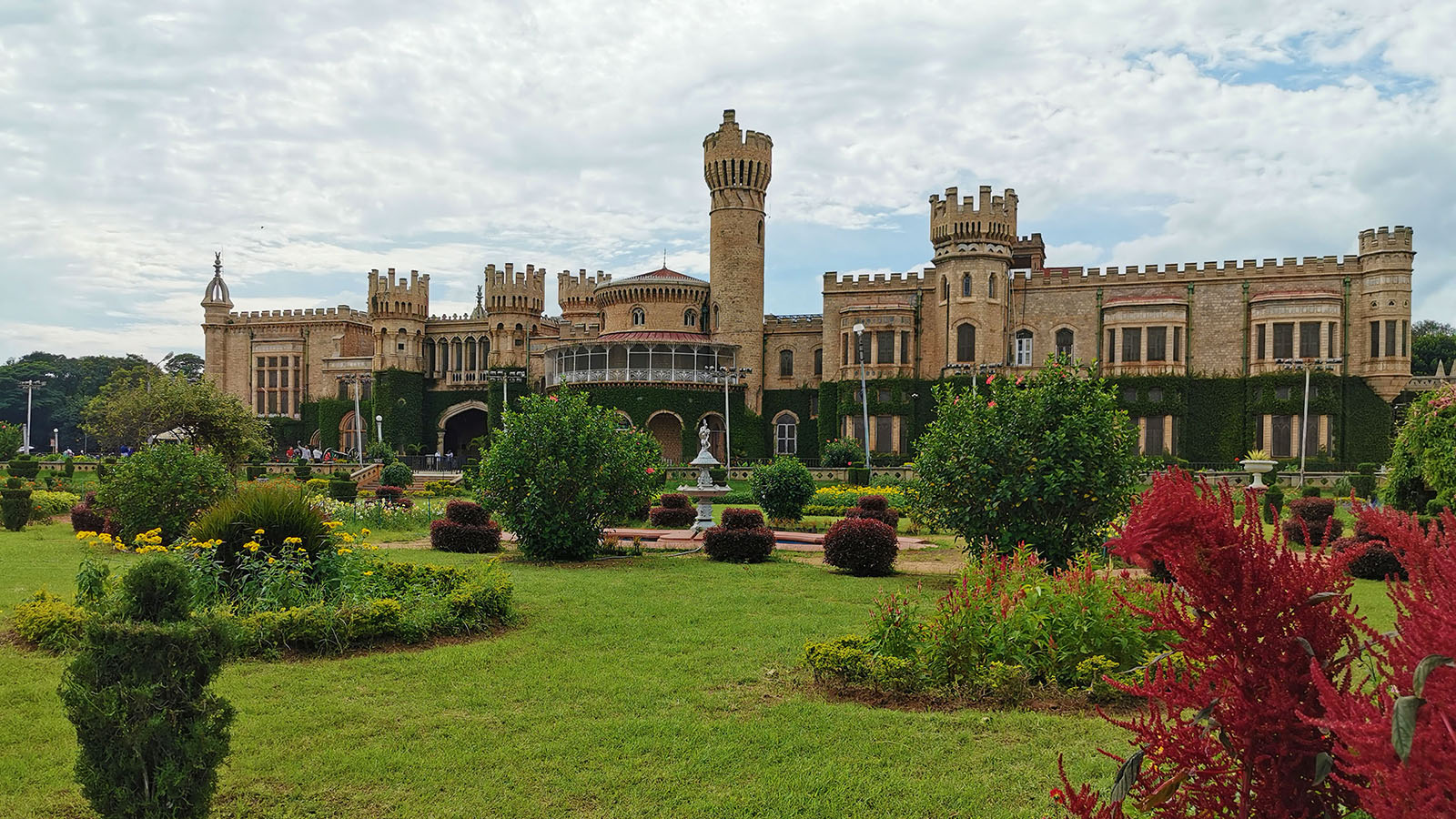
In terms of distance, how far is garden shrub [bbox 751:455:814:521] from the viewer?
23953mm

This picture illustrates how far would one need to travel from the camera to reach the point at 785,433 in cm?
4900

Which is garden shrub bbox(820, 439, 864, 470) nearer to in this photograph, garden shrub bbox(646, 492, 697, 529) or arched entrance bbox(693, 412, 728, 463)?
arched entrance bbox(693, 412, 728, 463)

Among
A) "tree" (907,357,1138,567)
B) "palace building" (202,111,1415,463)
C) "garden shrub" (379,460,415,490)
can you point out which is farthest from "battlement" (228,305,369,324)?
"tree" (907,357,1138,567)

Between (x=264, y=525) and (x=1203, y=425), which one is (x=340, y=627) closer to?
(x=264, y=525)

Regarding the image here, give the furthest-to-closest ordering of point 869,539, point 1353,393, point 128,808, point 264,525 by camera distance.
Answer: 1. point 1353,393
2. point 869,539
3. point 264,525
4. point 128,808

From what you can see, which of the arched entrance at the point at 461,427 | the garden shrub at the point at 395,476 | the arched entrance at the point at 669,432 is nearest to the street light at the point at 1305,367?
the arched entrance at the point at 669,432

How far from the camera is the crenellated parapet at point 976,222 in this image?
42.5 m

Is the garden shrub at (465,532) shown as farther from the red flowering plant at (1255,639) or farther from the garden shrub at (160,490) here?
the red flowering plant at (1255,639)

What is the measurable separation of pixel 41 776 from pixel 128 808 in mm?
1752

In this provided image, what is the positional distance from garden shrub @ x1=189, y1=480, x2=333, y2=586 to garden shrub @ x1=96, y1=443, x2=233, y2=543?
6473 mm

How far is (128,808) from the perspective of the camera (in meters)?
4.99

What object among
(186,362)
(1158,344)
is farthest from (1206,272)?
(186,362)

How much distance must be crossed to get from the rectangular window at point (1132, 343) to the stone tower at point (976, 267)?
4903mm

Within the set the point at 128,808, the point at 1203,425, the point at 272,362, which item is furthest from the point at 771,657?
the point at 272,362
